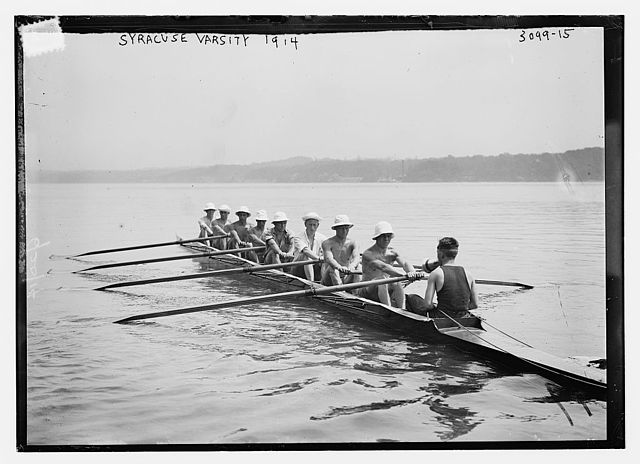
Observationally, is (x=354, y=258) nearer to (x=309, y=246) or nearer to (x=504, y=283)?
(x=309, y=246)

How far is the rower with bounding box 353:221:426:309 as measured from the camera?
5.29 meters

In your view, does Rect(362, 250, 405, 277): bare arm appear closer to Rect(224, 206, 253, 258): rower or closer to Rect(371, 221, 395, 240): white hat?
Rect(371, 221, 395, 240): white hat

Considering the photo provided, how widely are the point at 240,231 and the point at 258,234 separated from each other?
19 cm

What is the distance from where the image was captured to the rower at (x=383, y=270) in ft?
17.4

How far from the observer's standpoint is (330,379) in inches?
182

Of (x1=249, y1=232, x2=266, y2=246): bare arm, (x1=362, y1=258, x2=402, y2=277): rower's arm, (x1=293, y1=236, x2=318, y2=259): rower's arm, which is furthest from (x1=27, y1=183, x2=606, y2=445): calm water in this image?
(x1=249, y1=232, x2=266, y2=246): bare arm

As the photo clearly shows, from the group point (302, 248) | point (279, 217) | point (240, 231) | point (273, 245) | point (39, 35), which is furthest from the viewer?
point (273, 245)

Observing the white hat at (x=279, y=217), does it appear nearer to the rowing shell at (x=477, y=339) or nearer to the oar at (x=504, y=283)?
the rowing shell at (x=477, y=339)

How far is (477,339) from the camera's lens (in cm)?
466

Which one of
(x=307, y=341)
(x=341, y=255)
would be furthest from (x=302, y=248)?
(x=307, y=341)

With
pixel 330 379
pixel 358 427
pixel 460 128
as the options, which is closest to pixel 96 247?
pixel 330 379

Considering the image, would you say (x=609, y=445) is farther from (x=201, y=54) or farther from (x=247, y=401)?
(x=201, y=54)

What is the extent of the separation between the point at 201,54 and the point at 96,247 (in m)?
1.40

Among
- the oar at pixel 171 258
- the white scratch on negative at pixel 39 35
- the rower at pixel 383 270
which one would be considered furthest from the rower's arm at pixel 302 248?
the white scratch on negative at pixel 39 35
